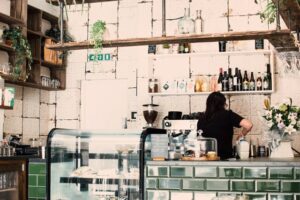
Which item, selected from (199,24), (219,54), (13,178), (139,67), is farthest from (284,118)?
(13,178)

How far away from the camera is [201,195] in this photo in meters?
3.33

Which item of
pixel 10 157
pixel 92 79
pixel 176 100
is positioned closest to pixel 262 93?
pixel 176 100

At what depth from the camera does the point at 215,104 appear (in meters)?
4.62

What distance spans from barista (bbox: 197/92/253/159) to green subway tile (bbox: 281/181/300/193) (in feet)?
4.38

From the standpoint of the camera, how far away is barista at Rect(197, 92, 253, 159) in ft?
14.8

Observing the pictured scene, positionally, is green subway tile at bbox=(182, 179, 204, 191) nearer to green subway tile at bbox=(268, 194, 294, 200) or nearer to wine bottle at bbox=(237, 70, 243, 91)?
green subway tile at bbox=(268, 194, 294, 200)

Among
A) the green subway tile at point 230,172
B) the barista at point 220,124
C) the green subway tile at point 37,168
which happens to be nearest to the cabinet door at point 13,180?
the green subway tile at point 37,168

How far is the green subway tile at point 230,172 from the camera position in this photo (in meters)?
3.26

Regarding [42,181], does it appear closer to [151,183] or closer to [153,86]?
[151,183]

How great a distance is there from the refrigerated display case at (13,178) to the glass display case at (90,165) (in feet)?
6.38

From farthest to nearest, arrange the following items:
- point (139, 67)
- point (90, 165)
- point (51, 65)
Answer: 1. point (51, 65)
2. point (139, 67)
3. point (90, 165)

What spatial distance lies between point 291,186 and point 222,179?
1.48ft

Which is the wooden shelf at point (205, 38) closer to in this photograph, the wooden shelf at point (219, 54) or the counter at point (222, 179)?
the counter at point (222, 179)

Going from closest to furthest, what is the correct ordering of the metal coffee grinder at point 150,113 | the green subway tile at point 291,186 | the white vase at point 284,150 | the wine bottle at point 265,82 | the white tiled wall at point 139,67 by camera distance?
the green subway tile at point 291,186 < the white vase at point 284,150 < the wine bottle at point 265,82 < the white tiled wall at point 139,67 < the metal coffee grinder at point 150,113
